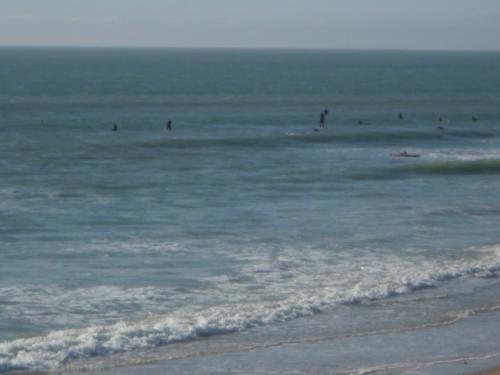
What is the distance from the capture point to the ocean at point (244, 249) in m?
15.6

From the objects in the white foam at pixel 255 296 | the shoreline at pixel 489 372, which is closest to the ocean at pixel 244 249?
the white foam at pixel 255 296

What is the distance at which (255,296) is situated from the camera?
18.8 m

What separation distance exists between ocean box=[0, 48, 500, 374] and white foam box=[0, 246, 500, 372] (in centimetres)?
4

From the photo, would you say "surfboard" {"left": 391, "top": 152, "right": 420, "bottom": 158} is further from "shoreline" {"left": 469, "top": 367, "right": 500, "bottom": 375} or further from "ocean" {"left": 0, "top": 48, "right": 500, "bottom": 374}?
"shoreline" {"left": 469, "top": 367, "right": 500, "bottom": 375}

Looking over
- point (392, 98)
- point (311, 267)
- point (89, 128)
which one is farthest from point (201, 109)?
point (311, 267)

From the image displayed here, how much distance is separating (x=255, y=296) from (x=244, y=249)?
4384 millimetres

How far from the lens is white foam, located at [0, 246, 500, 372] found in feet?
50.6

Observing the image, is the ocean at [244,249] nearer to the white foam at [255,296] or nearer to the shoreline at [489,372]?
the white foam at [255,296]

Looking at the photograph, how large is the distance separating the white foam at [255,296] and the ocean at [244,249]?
4cm

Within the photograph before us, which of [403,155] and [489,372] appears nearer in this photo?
[489,372]

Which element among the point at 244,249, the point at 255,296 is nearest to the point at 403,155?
the point at 244,249

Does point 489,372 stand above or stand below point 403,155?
above

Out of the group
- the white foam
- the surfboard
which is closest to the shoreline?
the white foam

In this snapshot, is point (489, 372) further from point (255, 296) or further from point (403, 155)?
point (403, 155)
